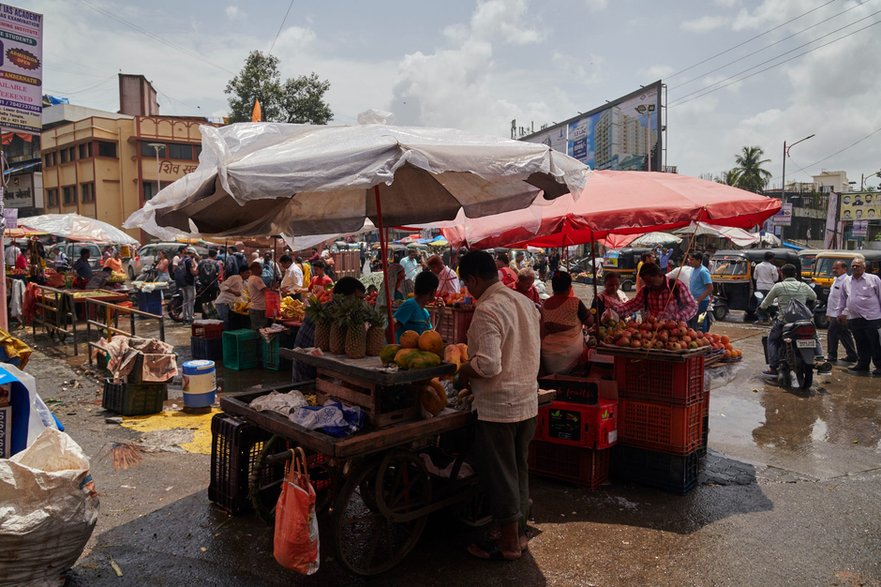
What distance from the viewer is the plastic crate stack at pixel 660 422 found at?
5.05 meters

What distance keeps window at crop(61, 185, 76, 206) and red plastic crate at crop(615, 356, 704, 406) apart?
167ft

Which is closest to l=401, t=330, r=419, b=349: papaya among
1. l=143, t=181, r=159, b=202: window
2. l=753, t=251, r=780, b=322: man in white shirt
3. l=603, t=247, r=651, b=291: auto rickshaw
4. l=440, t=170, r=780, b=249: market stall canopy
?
l=440, t=170, r=780, b=249: market stall canopy

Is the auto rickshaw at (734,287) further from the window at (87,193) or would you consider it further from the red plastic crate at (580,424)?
the window at (87,193)

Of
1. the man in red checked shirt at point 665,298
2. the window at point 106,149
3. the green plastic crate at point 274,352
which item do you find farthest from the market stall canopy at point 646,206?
the window at point 106,149

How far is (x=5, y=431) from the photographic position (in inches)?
142

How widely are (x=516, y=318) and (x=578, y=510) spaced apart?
6.51 ft

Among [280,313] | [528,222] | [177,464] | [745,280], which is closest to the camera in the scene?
[177,464]

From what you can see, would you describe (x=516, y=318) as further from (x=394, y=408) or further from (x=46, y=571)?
(x=46, y=571)

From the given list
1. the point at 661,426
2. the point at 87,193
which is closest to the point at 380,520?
the point at 661,426

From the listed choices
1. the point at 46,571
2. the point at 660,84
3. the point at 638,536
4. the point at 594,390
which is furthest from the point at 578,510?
the point at 660,84

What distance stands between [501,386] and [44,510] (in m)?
2.71

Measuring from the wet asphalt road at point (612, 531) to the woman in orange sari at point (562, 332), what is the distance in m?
1.32

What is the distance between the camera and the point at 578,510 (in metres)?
4.78

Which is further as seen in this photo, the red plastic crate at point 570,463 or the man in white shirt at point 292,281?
the man in white shirt at point 292,281
